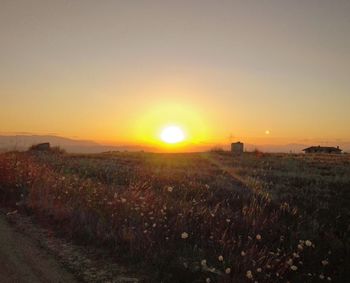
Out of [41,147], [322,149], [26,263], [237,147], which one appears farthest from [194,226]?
[322,149]

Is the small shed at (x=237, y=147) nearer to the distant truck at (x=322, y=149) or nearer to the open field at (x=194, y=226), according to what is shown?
the distant truck at (x=322, y=149)

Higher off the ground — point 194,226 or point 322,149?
point 322,149

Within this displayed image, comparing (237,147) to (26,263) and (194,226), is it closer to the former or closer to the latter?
(194,226)

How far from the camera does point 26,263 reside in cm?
740

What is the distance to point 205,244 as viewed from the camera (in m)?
8.55

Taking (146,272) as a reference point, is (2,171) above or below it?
above

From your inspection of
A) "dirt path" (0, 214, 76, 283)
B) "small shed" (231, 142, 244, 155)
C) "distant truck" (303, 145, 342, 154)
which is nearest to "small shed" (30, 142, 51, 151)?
"small shed" (231, 142, 244, 155)

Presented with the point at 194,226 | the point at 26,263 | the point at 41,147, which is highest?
the point at 41,147

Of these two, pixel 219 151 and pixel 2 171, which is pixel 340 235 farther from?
pixel 219 151

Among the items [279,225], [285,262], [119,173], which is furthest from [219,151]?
[285,262]

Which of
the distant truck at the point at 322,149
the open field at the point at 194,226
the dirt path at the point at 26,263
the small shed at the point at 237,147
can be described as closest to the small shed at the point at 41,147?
the small shed at the point at 237,147

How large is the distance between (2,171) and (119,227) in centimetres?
650

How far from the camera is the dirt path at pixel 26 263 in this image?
6851 mm

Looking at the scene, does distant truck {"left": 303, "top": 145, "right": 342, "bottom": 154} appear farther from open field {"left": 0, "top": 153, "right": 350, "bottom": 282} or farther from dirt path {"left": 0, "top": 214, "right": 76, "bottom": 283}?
dirt path {"left": 0, "top": 214, "right": 76, "bottom": 283}
